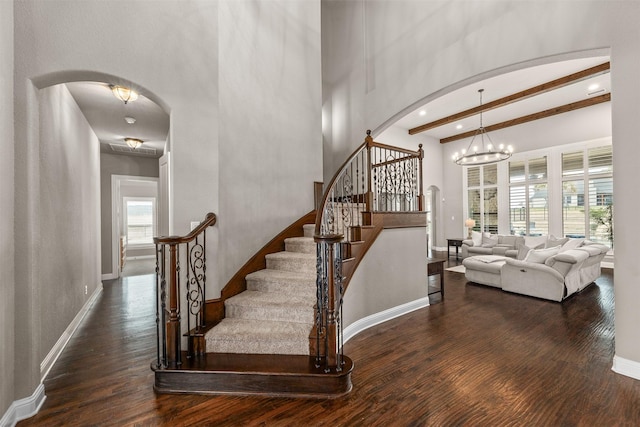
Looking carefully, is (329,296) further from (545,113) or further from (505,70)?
(545,113)

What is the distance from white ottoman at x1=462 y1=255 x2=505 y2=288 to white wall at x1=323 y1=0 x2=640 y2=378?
9.36 feet

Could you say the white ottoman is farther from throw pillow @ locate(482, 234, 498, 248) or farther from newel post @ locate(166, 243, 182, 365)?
newel post @ locate(166, 243, 182, 365)

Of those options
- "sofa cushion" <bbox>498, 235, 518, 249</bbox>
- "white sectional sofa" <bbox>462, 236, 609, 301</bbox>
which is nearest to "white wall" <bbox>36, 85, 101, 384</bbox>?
"white sectional sofa" <bbox>462, 236, 609, 301</bbox>

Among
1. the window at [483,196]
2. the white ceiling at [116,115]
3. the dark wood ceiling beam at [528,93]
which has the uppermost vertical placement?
the dark wood ceiling beam at [528,93]

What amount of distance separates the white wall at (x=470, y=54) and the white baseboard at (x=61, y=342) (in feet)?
16.2

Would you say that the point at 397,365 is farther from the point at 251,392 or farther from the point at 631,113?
the point at 631,113

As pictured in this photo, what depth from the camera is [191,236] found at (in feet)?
8.77

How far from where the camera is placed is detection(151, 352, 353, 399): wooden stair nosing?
232 cm

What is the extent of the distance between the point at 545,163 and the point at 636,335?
8.04 m

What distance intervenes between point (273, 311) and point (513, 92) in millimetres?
7742

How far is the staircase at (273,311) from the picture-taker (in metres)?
2.64

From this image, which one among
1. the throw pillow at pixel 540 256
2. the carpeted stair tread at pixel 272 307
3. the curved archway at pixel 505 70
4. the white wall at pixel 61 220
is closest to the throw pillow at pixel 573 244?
the throw pillow at pixel 540 256

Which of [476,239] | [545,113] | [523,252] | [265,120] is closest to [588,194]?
[545,113]

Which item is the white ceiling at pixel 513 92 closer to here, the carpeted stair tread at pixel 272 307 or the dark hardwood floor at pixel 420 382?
the dark hardwood floor at pixel 420 382
